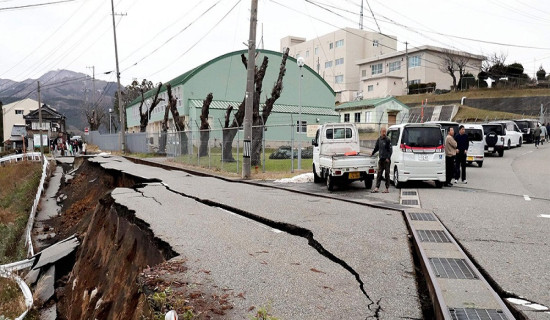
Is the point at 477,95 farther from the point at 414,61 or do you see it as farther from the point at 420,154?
the point at 420,154

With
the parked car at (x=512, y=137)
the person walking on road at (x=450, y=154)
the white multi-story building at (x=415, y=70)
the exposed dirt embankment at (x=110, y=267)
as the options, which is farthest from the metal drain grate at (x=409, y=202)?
the white multi-story building at (x=415, y=70)

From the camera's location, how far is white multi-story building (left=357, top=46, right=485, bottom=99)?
5803cm

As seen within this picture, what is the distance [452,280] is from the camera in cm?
468

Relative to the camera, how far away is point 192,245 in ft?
20.7

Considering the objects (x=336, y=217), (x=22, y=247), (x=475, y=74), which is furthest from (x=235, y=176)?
(x=475, y=74)

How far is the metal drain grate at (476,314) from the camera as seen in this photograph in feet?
12.1

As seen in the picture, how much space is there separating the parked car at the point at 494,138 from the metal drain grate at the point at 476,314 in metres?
22.7

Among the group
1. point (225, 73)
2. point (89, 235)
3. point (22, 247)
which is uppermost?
point (225, 73)

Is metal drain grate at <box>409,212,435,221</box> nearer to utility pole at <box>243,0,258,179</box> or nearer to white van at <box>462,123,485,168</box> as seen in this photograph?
utility pole at <box>243,0,258,179</box>

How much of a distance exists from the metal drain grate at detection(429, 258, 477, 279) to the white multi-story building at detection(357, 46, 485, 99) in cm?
5390

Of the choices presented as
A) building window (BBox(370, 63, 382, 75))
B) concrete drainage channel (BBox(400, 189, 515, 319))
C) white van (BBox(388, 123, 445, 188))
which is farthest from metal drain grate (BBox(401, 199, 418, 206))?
building window (BBox(370, 63, 382, 75))

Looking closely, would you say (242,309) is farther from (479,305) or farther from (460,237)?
(460,237)

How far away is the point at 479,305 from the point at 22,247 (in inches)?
548

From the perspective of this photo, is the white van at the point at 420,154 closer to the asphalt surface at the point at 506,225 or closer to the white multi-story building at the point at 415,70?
the asphalt surface at the point at 506,225
